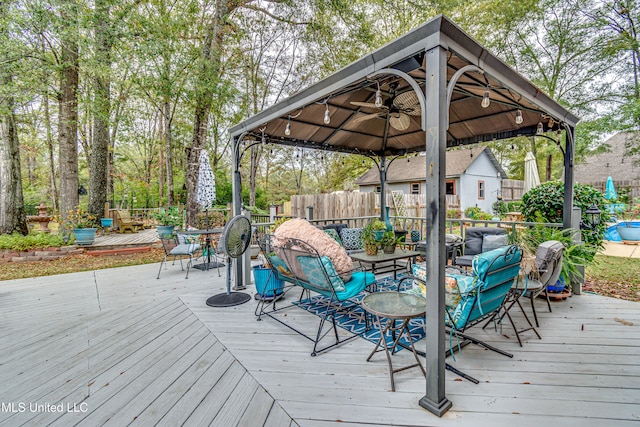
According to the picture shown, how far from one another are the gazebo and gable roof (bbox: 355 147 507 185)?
1030 cm

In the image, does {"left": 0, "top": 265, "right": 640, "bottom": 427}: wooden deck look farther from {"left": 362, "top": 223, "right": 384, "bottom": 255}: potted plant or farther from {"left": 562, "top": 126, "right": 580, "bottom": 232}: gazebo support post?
{"left": 362, "top": 223, "right": 384, "bottom": 255}: potted plant

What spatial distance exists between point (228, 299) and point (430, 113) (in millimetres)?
3343

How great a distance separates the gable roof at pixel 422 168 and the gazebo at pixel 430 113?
406 inches

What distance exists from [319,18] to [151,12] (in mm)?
4971

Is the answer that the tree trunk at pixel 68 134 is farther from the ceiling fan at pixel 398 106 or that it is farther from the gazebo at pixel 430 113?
the ceiling fan at pixel 398 106

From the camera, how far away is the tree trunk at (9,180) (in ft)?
24.7

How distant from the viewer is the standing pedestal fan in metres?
3.48

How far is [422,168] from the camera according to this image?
16.9 meters

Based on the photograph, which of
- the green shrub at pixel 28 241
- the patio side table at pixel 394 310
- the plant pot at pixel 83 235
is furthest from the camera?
the plant pot at pixel 83 235

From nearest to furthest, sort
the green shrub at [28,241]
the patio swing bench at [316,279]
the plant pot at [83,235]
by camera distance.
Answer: the patio swing bench at [316,279]
the green shrub at [28,241]
the plant pot at [83,235]

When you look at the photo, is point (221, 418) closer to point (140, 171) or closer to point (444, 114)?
point (444, 114)

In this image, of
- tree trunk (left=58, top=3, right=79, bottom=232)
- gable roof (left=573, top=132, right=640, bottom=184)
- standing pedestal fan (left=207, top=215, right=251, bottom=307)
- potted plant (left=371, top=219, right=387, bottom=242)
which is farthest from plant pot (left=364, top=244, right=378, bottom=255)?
gable roof (left=573, top=132, right=640, bottom=184)

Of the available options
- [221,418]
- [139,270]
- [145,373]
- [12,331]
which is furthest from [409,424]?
[139,270]

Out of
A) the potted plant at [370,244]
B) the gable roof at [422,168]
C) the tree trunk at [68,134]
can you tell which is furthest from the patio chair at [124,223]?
the gable roof at [422,168]
